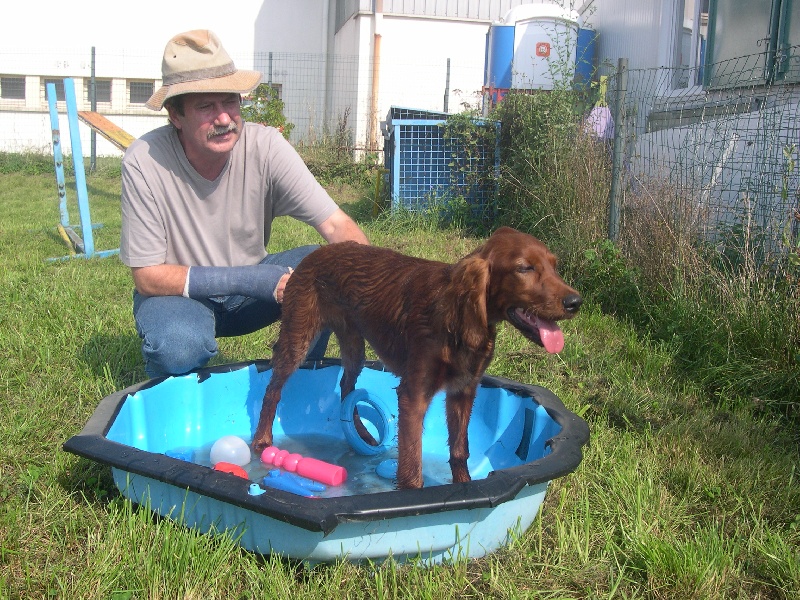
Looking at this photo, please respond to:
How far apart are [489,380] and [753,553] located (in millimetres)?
1522

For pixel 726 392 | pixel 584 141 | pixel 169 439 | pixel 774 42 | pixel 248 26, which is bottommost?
pixel 169 439

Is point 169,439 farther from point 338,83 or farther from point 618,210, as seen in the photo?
point 338,83

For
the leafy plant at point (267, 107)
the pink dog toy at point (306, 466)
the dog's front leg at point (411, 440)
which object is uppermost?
the leafy plant at point (267, 107)

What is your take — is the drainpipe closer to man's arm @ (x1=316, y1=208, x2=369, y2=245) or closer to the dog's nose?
man's arm @ (x1=316, y1=208, x2=369, y2=245)

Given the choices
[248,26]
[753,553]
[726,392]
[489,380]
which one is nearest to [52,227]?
[489,380]

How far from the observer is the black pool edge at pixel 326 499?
92.3 inches

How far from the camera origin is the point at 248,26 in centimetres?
2148

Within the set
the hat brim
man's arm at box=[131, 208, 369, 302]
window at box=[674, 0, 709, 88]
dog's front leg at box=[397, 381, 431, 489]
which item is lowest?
dog's front leg at box=[397, 381, 431, 489]

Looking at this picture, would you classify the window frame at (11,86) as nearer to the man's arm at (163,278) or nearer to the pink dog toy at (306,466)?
the man's arm at (163,278)

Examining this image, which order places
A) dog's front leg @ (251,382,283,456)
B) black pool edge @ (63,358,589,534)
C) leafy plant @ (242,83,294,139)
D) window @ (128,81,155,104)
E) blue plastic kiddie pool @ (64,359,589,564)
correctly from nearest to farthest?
1. black pool edge @ (63,358,589,534)
2. blue plastic kiddie pool @ (64,359,589,564)
3. dog's front leg @ (251,382,283,456)
4. leafy plant @ (242,83,294,139)
5. window @ (128,81,155,104)

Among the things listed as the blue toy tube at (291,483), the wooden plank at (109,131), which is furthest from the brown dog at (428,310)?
the wooden plank at (109,131)

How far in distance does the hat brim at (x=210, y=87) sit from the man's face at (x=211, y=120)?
2.9 inches

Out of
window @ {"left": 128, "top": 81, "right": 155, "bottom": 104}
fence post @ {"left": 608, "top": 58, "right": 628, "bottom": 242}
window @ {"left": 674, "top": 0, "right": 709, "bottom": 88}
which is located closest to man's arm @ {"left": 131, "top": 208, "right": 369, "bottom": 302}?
fence post @ {"left": 608, "top": 58, "right": 628, "bottom": 242}

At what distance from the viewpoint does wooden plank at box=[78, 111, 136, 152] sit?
1053 centimetres
